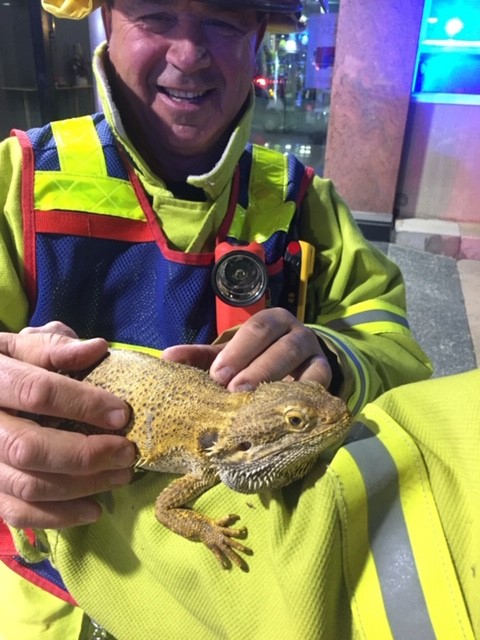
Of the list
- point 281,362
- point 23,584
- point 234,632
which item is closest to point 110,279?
point 281,362

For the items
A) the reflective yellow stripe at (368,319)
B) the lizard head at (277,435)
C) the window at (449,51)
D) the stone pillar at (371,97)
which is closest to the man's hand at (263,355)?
the lizard head at (277,435)

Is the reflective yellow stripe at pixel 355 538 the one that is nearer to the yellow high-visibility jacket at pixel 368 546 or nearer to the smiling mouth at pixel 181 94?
the yellow high-visibility jacket at pixel 368 546

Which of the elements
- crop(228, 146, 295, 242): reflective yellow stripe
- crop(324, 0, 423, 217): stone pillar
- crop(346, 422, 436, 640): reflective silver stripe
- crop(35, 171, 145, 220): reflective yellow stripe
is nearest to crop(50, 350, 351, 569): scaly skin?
crop(346, 422, 436, 640): reflective silver stripe

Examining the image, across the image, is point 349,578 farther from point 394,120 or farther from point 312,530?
point 394,120

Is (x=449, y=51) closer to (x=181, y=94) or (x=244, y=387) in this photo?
(x=181, y=94)

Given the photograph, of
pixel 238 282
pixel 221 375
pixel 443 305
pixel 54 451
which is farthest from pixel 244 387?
pixel 443 305
